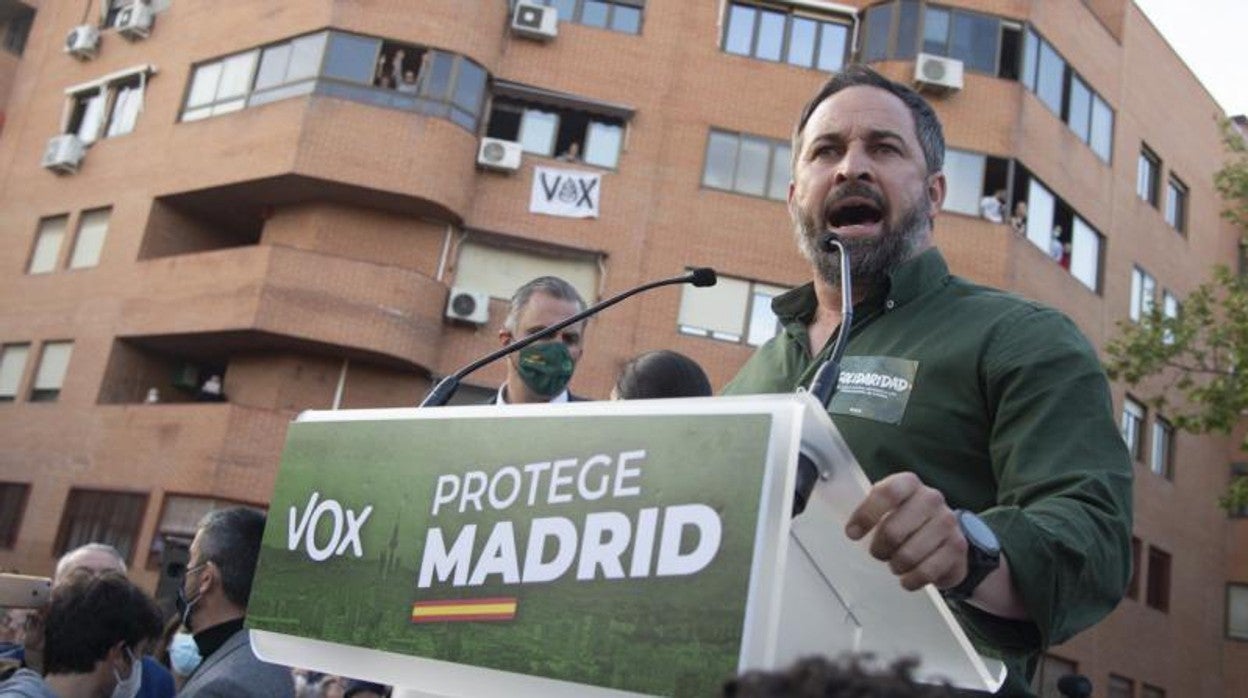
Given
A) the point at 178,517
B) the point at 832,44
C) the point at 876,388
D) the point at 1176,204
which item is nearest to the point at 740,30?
the point at 832,44

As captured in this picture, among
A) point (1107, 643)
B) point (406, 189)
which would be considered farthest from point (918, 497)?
point (1107, 643)

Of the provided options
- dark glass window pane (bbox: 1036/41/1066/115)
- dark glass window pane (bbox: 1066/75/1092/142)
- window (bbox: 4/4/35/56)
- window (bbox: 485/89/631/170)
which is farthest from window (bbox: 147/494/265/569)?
dark glass window pane (bbox: 1066/75/1092/142)

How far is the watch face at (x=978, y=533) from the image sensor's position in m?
1.27

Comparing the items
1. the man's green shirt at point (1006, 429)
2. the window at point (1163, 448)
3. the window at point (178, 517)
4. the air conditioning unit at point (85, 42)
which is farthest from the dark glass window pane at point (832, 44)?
the man's green shirt at point (1006, 429)

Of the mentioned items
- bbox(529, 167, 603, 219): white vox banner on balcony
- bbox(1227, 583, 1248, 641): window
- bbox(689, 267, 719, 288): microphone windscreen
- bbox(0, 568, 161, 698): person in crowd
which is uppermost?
bbox(529, 167, 603, 219): white vox banner on balcony

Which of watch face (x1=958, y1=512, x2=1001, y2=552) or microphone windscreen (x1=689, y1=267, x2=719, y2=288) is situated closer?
watch face (x1=958, y1=512, x2=1001, y2=552)

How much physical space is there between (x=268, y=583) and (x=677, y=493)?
75cm

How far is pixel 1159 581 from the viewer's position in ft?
83.6

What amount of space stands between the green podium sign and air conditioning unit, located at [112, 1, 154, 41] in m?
24.9

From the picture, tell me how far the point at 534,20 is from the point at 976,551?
20243 millimetres

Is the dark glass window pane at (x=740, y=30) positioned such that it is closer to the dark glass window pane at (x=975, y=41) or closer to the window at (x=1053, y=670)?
the dark glass window pane at (x=975, y=41)

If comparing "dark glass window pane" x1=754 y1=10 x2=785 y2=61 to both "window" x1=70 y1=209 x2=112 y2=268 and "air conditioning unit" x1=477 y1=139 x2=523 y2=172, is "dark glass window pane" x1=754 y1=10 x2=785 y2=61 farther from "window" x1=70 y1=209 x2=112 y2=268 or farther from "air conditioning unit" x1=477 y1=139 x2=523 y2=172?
"window" x1=70 y1=209 x2=112 y2=268

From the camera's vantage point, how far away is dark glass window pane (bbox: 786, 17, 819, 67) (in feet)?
69.5

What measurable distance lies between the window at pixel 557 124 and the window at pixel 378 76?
566 mm
